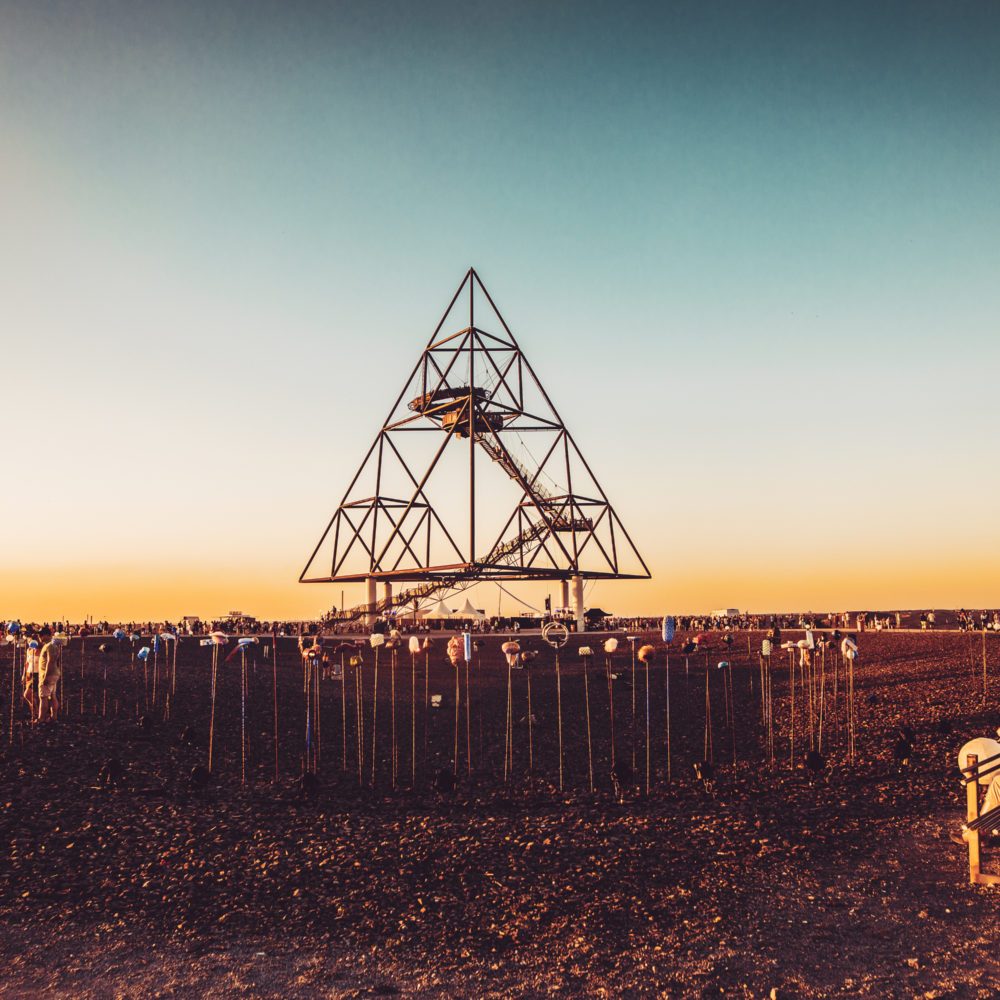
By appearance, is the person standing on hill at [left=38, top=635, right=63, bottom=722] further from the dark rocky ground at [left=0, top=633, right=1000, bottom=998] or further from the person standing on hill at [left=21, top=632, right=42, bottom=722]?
the dark rocky ground at [left=0, top=633, right=1000, bottom=998]

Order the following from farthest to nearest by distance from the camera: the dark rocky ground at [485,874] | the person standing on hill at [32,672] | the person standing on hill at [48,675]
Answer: the person standing on hill at [32,672]
the person standing on hill at [48,675]
the dark rocky ground at [485,874]

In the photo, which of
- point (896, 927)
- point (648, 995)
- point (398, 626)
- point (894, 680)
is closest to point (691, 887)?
point (896, 927)

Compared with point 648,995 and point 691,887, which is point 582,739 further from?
point 648,995

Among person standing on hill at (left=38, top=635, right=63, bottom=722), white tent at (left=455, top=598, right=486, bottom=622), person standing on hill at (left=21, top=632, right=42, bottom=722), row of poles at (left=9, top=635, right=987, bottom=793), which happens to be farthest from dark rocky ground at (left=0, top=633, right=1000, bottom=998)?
white tent at (left=455, top=598, right=486, bottom=622)

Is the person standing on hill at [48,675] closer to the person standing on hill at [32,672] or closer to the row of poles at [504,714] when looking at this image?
the person standing on hill at [32,672]

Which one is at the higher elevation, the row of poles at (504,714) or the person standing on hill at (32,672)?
the person standing on hill at (32,672)

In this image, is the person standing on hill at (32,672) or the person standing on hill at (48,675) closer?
the person standing on hill at (48,675)

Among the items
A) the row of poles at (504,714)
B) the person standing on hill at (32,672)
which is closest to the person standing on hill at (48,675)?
the person standing on hill at (32,672)

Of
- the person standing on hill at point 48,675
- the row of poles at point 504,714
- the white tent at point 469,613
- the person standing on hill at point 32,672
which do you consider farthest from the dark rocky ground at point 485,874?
the white tent at point 469,613

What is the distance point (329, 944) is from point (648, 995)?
315 centimetres

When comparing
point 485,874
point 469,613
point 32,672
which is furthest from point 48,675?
point 469,613

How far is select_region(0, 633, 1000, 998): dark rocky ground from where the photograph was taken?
7.16m

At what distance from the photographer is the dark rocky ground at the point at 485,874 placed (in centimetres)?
716

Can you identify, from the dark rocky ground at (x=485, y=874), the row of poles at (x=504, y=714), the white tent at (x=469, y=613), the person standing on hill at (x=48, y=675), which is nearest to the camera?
the dark rocky ground at (x=485, y=874)
